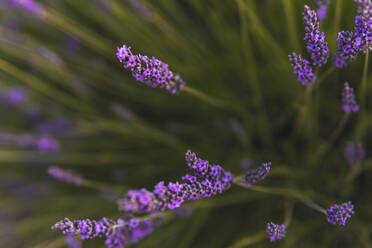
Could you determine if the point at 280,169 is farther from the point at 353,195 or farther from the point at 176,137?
the point at 176,137

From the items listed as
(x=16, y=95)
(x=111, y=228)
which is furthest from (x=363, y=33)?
(x=16, y=95)

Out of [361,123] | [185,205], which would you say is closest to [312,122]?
[361,123]

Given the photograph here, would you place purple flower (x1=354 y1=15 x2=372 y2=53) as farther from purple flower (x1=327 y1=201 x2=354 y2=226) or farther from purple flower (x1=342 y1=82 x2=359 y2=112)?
purple flower (x1=327 y1=201 x2=354 y2=226)

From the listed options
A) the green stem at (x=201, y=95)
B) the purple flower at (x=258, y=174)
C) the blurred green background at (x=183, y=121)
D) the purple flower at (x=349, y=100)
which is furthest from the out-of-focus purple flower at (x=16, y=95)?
the purple flower at (x=349, y=100)

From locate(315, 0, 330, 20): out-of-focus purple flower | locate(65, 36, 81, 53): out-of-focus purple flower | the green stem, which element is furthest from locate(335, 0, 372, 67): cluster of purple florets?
locate(65, 36, 81, 53): out-of-focus purple flower

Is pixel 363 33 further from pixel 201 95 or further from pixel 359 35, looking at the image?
pixel 201 95

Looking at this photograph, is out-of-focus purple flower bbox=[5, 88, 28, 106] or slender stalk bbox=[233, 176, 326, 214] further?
out-of-focus purple flower bbox=[5, 88, 28, 106]
